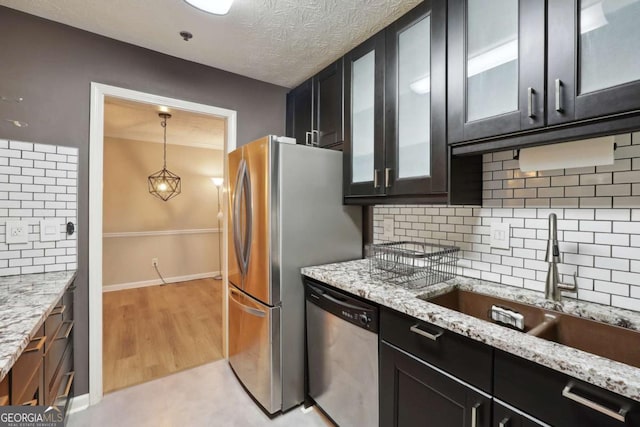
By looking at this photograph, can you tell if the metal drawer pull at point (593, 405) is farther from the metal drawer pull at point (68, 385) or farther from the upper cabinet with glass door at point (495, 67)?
the metal drawer pull at point (68, 385)

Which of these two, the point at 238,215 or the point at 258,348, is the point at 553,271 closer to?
the point at 258,348

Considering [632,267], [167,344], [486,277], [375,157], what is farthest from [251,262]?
[632,267]

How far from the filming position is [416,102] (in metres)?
1.51

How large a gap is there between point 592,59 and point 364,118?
107 centimetres

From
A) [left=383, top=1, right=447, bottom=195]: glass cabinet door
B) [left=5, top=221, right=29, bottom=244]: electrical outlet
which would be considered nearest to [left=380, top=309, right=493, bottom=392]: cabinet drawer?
[left=383, top=1, right=447, bottom=195]: glass cabinet door

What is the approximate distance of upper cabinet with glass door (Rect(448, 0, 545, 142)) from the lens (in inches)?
42.0

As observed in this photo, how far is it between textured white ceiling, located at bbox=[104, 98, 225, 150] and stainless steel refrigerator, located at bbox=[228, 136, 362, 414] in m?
1.60

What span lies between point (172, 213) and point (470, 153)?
4689mm

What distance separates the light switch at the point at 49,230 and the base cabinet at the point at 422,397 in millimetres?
1984

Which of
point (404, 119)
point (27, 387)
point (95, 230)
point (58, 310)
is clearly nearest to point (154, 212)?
point (95, 230)

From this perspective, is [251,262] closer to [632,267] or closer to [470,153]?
[470,153]

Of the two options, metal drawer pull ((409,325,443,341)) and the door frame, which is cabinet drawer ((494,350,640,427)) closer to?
metal drawer pull ((409,325,443,341))

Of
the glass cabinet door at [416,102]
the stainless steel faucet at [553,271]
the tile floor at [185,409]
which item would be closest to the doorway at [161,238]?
the tile floor at [185,409]

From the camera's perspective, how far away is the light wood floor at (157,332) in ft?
7.47
